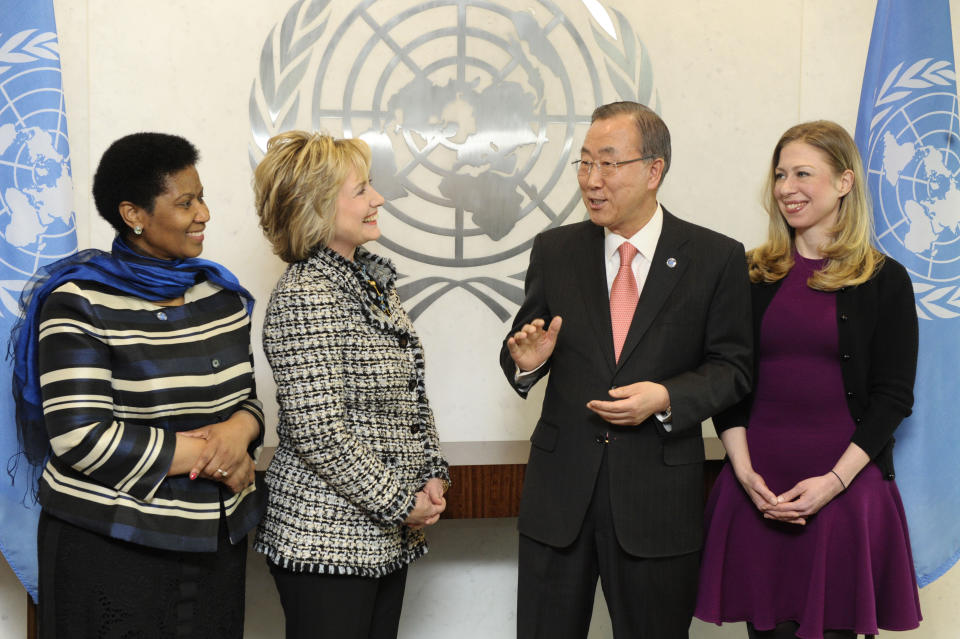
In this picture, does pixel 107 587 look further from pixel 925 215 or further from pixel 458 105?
pixel 925 215

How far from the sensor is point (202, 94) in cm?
305

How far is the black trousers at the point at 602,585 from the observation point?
81.5 inches

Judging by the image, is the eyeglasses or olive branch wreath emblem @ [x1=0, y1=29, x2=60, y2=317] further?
olive branch wreath emblem @ [x1=0, y1=29, x2=60, y2=317]

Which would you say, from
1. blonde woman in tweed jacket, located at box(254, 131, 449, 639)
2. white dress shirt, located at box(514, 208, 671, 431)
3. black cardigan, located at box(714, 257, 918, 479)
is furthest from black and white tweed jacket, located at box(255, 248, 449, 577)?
black cardigan, located at box(714, 257, 918, 479)

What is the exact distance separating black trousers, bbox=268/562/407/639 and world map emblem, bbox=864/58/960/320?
6.61 feet

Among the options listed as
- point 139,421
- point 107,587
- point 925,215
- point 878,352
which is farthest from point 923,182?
point 107,587

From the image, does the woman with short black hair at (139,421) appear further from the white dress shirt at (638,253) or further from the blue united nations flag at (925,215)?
the blue united nations flag at (925,215)

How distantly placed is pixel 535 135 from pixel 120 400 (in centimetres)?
189

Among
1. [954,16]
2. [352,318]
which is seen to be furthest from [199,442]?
[954,16]

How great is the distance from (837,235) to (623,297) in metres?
0.62

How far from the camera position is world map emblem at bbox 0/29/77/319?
8.29 ft

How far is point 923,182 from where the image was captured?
2.83 metres

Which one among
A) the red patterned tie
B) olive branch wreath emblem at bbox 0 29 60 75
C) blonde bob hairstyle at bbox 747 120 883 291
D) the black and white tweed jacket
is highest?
olive branch wreath emblem at bbox 0 29 60 75

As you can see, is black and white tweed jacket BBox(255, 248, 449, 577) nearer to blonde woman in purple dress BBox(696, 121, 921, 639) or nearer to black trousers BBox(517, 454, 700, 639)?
black trousers BBox(517, 454, 700, 639)
